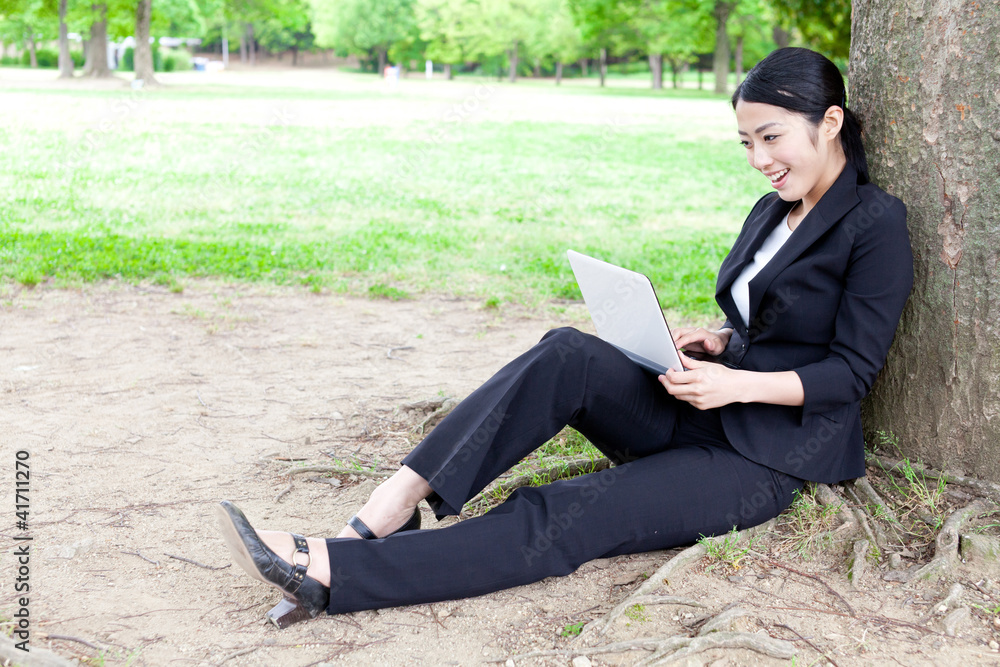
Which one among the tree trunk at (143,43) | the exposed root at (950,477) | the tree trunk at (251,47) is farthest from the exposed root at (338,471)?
the tree trunk at (251,47)

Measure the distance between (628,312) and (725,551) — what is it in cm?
78

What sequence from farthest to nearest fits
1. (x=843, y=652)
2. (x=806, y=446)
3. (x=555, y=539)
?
(x=806, y=446), (x=555, y=539), (x=843, y=652)

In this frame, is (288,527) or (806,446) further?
(288,527)

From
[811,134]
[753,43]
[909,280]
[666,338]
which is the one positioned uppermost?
[753,43]

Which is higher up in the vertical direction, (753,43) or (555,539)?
(753,43)

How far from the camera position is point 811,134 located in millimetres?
2572

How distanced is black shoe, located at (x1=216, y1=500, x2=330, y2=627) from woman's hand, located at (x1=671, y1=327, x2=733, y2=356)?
1.46 metres

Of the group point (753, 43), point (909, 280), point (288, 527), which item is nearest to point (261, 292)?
point (288, 527)

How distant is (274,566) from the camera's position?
7.61 feet

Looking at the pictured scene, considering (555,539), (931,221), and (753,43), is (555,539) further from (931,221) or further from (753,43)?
(753,43)

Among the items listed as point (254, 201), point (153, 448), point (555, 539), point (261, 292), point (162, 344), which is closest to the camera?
point (555, 539)

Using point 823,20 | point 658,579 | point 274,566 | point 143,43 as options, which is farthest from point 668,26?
point 274,566

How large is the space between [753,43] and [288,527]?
55159mm

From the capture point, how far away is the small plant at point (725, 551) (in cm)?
270
